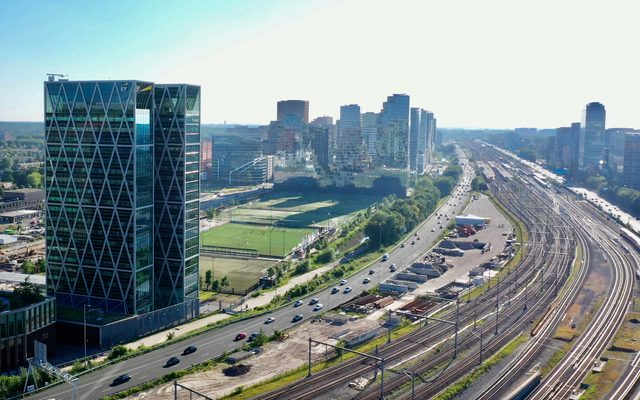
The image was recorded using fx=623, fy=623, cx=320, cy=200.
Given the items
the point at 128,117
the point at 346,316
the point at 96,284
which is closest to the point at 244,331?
the point at 346,316

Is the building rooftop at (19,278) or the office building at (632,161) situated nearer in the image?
the building rooftop at (19,278)

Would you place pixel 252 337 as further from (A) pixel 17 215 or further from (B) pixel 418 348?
(A) pixel 17 215

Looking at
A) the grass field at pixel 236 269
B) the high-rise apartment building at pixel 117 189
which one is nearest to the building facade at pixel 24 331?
the high-rise apartment building at pixel 117 189

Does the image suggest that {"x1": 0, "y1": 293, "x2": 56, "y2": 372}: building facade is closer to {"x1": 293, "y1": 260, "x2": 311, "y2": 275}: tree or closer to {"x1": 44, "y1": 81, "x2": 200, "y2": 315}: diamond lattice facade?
{"x1": 44, "y1": 81, "x2": 200, "y2": 315}: diamond lattice facade

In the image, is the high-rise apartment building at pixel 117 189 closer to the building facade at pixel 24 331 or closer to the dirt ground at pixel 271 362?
the building facade at pixel 24 331

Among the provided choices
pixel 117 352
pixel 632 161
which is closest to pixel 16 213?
pixel 117 352

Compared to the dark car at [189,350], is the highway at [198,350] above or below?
below

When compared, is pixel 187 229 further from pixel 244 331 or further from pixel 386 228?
pixel 386 228
